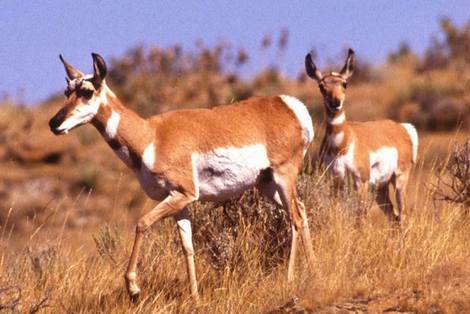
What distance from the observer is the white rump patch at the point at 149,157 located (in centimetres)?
801

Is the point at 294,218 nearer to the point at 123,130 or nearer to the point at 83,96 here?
the point at 123,130

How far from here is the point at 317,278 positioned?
7898mm

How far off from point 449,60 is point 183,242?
94.4 ft

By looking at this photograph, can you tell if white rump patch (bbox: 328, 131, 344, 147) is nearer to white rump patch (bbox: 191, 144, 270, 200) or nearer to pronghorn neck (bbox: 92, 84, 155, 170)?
white rump patch (bbox: 191, 144, 270, 200)

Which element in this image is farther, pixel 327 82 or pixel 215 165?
pixel 327 82

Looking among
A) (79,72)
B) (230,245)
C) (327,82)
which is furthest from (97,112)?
(327,82)

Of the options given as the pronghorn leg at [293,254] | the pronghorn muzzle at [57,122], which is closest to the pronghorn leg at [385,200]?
the pronghorn leg at [293,254]

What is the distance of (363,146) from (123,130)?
5.02 m

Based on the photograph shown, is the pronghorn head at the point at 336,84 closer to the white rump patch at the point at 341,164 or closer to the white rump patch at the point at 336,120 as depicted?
the white rump patch at the point at 336,120

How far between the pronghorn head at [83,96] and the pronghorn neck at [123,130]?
0.07 metres

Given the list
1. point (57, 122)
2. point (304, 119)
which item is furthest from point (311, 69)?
point (57, 122)

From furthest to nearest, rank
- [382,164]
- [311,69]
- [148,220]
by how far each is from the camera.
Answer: [382,164], [311,69], [148,220]

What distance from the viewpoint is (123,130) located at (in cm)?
818

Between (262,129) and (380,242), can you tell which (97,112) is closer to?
(262,129)
